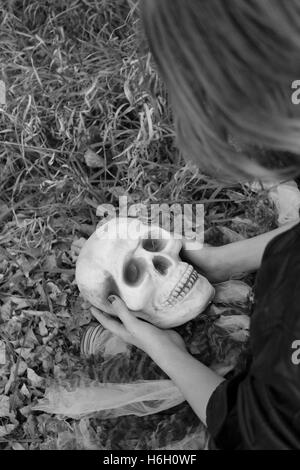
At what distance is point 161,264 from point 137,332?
0.22m

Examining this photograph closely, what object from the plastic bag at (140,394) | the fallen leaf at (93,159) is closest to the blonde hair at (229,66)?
the plastic bag at (140,394)

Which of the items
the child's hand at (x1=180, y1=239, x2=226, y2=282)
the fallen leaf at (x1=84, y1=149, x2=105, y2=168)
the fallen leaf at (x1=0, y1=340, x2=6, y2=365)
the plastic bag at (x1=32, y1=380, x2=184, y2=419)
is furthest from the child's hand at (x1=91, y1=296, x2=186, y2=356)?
the fallen leaf at (x1=84, y1=149, x2=105, y2=168)

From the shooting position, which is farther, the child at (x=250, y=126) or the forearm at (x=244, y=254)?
the forearm at (x=244, y=254)

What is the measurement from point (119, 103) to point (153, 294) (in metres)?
0.88

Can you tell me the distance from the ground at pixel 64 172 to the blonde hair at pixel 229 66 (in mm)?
872

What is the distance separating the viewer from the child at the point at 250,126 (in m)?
1.17

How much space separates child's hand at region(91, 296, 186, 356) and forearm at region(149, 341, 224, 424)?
0.08 ft

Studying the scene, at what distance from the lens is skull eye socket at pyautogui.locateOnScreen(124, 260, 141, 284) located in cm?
194

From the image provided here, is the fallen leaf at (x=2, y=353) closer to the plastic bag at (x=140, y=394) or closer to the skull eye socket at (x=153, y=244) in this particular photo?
the plastic bag at (x=140, y=394)

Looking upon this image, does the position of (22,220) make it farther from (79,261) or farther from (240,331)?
(240,331)

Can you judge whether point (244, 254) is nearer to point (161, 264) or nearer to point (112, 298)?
point (161, 264)

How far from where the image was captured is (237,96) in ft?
4.07

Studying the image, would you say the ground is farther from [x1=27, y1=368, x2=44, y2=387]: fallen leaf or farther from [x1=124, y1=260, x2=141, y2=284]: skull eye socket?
[x1=124, y1=260, x2=141, y2=284]: skull eye socket
